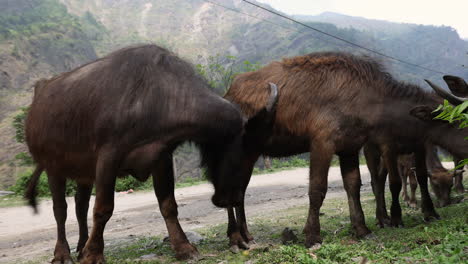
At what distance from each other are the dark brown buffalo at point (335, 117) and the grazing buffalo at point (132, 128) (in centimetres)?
44

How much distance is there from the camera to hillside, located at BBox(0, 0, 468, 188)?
6320cm

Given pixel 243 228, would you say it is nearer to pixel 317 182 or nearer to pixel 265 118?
pixel 317 182

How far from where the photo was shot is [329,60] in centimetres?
571

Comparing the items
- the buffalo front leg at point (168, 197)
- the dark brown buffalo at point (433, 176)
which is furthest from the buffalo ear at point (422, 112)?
the buffalo front leg at point (168, 197)

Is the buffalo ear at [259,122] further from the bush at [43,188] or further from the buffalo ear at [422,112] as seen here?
the bush at [43,188]

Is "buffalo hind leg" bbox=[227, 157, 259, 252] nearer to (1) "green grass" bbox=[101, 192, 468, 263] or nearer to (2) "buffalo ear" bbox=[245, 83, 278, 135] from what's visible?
(1) "green grass" bbox=[101, 192, 468, 263]

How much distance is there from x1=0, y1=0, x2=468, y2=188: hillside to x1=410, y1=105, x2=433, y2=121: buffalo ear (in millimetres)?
814

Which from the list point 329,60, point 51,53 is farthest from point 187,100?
point 51,53

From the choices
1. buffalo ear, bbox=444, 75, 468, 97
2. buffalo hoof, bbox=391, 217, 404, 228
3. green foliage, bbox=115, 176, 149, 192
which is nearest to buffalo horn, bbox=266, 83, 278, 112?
buffalo ear, bbox=444, 75, 468, 97

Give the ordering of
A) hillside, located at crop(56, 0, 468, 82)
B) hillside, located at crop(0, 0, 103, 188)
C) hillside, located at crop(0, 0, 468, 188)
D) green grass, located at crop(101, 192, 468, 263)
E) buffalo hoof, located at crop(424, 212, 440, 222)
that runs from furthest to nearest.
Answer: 1. hillside, located at crop(56, 0, 468, 82)
2. hillside, located at crop(0, 0, 468, 188)
3. hillside, located at crop(0, 0, 103, 188)
4. buffalo hoof, located at crop(424, 212, 440, 222)
5. green grass, located at crop(101, 192, 468, 263)

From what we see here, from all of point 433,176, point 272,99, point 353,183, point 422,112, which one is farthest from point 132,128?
point 433,176

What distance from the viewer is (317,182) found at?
17.0ft

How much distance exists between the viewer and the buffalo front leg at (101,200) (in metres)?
4.44

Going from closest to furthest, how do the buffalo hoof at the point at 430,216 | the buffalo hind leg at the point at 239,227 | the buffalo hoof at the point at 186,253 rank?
the buffalo hoof at the point at 186,253, the buffalo hind leg at the point at 239,227, the buffalo hoof at the point at 430,216
